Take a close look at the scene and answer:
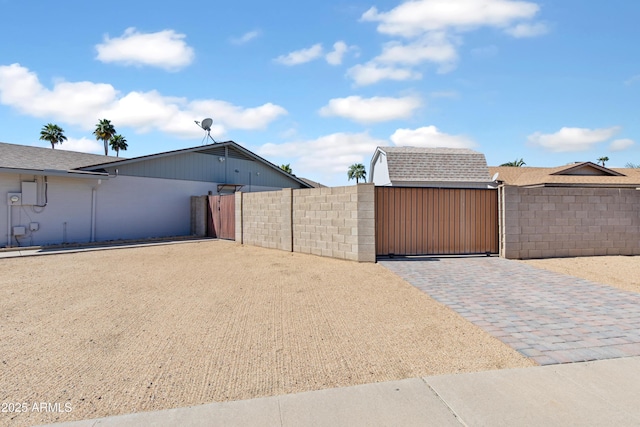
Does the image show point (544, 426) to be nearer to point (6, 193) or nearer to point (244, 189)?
point (6, 193)

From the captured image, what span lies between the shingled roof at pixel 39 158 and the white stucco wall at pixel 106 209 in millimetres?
555

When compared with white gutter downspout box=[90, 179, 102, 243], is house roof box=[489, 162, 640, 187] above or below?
above

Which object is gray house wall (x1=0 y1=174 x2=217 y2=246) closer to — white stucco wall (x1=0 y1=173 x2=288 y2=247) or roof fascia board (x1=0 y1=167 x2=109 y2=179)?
white stucco wall (x1=0 y1=173 x2=288 y2=247)

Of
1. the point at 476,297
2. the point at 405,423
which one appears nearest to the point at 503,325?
the point at 476,297

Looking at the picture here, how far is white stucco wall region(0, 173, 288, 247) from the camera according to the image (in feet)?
44.8

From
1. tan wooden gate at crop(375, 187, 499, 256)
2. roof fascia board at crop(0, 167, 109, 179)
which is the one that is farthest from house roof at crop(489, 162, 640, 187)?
roof fascia board at crop(0, 167, 109, 179)

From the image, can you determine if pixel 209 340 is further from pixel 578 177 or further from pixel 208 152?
pixel 578 177

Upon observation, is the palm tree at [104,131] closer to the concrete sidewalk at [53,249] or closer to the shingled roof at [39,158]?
the shingled roof at [39,158]

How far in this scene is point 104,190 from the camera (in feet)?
52.0

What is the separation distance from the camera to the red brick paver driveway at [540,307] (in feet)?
12.5

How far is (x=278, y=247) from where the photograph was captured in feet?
41.1

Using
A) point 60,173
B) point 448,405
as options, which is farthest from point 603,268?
point 60,173

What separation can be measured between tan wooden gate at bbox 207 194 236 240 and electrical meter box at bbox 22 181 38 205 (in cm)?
730

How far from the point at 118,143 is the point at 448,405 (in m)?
47.2
